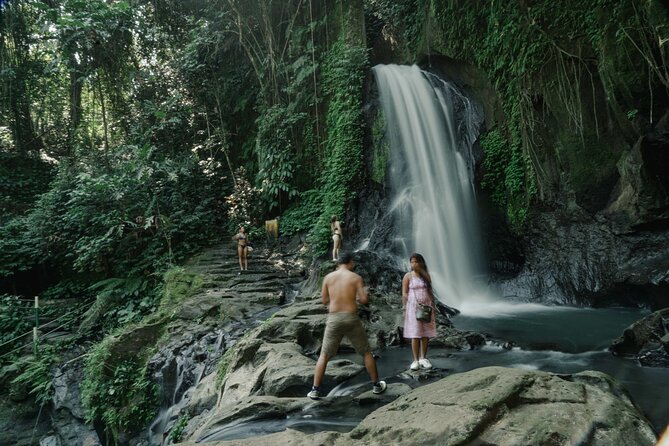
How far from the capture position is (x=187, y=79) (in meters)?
17.1

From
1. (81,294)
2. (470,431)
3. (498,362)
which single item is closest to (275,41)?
(81,294)

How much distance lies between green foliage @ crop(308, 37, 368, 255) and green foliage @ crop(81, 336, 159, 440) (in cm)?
562

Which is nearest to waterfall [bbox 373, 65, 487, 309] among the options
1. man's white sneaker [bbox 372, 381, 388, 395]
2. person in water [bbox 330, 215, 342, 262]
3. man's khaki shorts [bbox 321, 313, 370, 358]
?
person in water [bbox 330, 215, 342, 262]

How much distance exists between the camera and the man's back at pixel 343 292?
15.5ft

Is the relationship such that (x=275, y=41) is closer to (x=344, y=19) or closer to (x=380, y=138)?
(x=344, y=19)

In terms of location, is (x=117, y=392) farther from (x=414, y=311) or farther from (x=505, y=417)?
(x=505, y=417)

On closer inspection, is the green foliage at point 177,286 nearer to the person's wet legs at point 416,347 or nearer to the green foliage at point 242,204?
the green foliage at point 242,204

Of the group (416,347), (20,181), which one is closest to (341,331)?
(416,347)

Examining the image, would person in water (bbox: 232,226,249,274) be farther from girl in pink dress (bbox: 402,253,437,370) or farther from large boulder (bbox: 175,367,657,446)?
large boulder (bbox: 175,367,657,446)

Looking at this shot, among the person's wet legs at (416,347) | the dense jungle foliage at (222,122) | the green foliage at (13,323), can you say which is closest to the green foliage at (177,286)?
the dense jungle foliage at (222,122)

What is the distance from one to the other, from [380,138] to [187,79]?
8.11 meters

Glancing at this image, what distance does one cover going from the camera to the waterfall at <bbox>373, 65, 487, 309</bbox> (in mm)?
11867

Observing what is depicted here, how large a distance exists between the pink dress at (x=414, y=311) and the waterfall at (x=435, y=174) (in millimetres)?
5719

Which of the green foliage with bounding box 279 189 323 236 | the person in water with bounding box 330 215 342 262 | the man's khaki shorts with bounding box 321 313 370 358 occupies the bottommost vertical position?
the man's khaki shorts with bounding box 321 313 370 358
